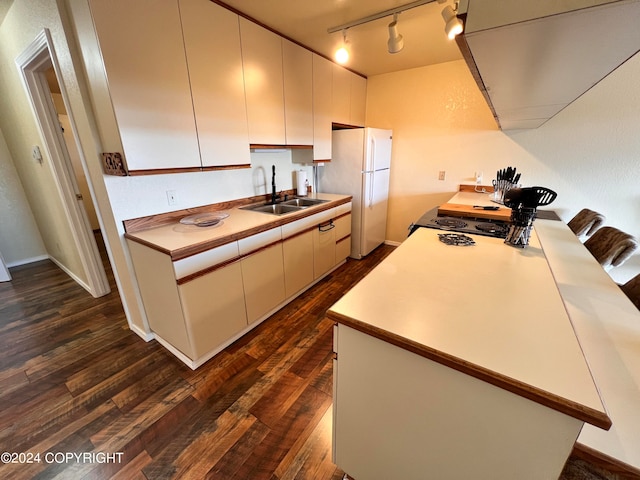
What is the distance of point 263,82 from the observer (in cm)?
209

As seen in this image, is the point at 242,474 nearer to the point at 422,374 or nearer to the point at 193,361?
the point at 193,361

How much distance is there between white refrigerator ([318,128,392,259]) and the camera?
3.03 m

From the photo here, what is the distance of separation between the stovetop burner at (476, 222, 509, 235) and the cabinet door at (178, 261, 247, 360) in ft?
5.57

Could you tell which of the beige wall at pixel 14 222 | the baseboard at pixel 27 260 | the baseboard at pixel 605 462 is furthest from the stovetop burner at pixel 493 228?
the baseboard at pixel 27 260

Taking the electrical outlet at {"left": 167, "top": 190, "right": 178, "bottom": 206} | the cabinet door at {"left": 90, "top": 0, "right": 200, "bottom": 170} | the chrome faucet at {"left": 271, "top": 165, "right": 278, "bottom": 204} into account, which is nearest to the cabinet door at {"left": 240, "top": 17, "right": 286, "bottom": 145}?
the chrome faucet at {"left": 271, "top": 165, "right": 278, "bottom": 204}

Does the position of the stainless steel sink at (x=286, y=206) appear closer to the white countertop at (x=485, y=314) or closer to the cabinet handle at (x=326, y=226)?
the cabinet handle at (x=326, y=226)

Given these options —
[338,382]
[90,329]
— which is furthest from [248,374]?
[90,329]

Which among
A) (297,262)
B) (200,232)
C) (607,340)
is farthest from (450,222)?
(200,232)

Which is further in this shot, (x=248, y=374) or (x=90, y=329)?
(x=90, y=329)

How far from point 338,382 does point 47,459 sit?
1515 millimetres

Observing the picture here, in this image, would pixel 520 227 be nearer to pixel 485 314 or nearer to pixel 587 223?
pixel 485 314

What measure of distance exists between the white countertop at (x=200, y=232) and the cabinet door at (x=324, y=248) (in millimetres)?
508

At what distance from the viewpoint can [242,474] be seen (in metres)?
1.17

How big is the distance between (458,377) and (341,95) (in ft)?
10.3
